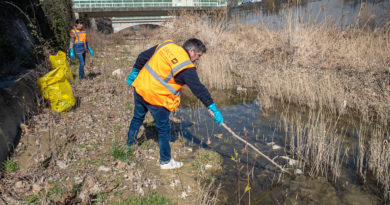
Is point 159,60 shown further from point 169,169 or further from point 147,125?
point 147,125

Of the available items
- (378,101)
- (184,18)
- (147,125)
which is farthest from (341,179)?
(184,18)

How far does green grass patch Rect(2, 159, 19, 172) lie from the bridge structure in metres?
22.9

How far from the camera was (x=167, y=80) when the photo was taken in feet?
9.15

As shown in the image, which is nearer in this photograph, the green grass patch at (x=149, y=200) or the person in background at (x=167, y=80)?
the green grass patch at (x=149, y=200)

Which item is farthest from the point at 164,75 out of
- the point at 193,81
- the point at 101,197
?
the point at 101,197

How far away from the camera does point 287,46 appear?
8141 mm

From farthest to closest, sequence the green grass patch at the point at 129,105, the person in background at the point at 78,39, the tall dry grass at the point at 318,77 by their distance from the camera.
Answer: the person in background at the point at 78,39, the green grass patch at the point at 129,105, the tall dry grass at the point at 318,77

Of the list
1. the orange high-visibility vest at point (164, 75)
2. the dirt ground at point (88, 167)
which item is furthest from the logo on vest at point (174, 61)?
the dirt ground at point (88, 167)

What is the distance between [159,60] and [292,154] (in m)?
2.61

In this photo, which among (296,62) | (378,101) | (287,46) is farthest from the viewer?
(287,46)

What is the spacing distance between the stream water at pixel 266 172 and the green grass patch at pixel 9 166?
2.57 m

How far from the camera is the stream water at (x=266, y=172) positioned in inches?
117

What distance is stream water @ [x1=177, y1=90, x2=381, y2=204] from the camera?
2961 mm

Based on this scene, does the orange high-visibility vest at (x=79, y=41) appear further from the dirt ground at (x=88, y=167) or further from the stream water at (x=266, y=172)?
the stream water at (x=266, y=172)
